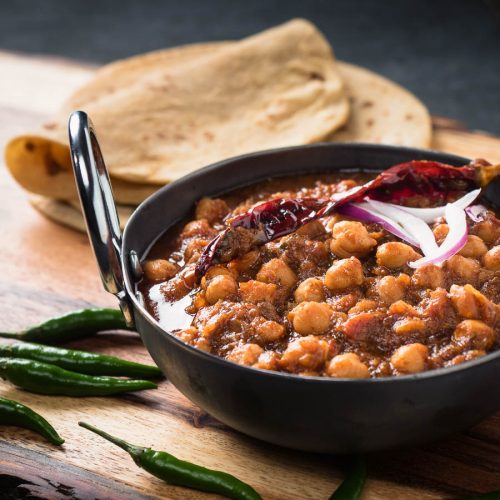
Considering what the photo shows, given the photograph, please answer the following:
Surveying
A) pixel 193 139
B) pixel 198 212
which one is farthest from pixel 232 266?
pixel 193 139

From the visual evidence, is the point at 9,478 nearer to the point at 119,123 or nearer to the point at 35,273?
the point at 35,273

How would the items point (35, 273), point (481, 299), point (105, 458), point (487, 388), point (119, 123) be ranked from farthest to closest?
point (119, 123) < point (35, 273) < point (105, 458) < point (481, 299) < point (487, 388)

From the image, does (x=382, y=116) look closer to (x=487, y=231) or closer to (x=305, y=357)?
(x=487, y=231)

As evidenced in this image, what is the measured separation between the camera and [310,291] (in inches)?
137

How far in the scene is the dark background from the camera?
28.9ft

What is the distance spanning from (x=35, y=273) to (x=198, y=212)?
1.27m

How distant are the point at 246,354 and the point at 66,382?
110 centimetres

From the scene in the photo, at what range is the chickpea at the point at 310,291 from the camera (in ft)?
11.4

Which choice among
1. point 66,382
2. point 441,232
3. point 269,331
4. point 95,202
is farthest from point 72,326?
point 441,232

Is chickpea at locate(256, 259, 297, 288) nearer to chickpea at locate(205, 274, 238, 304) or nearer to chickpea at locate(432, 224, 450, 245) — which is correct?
chickpea at locate(205, 274, 238, 304)

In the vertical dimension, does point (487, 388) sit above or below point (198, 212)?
below

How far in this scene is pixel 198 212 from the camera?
Answer: 13.9 ft

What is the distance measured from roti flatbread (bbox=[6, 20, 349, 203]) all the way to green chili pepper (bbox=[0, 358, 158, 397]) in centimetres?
169

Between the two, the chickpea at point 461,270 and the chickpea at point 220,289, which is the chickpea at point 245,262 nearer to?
Answer: the chickpea at point 220,289
